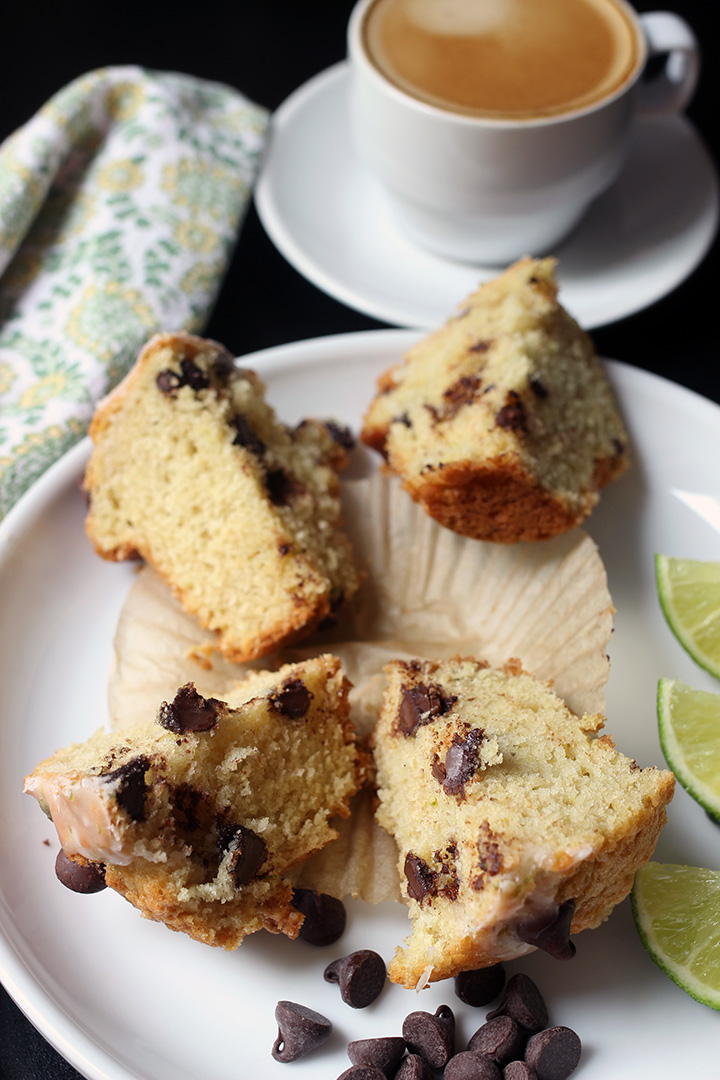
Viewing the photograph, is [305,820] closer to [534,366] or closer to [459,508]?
[459,508]

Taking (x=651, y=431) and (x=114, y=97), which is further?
(x=114, y=97)

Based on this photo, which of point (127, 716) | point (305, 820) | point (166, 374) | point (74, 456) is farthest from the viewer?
point (74, 456)

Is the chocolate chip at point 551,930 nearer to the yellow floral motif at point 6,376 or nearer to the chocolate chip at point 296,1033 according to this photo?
the chocolate chip at point 296,1033

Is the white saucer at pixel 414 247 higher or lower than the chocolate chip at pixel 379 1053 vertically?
higher

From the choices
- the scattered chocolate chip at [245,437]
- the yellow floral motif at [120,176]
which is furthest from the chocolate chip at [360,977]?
A: the yellow floral motif at [120,176]

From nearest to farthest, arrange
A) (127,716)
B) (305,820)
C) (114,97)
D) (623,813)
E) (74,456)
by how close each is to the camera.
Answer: (623,813) < (305,820) < (127,716) < (74,456) < (114,97)

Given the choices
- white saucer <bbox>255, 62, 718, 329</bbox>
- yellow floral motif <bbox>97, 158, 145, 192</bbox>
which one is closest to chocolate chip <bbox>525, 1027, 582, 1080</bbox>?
white saucer <bbox>255, 62, 718, 329</bbox>

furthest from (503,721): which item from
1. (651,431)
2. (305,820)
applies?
(651,431)

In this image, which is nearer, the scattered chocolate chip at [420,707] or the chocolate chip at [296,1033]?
the chocolate chip at [296,1033]
